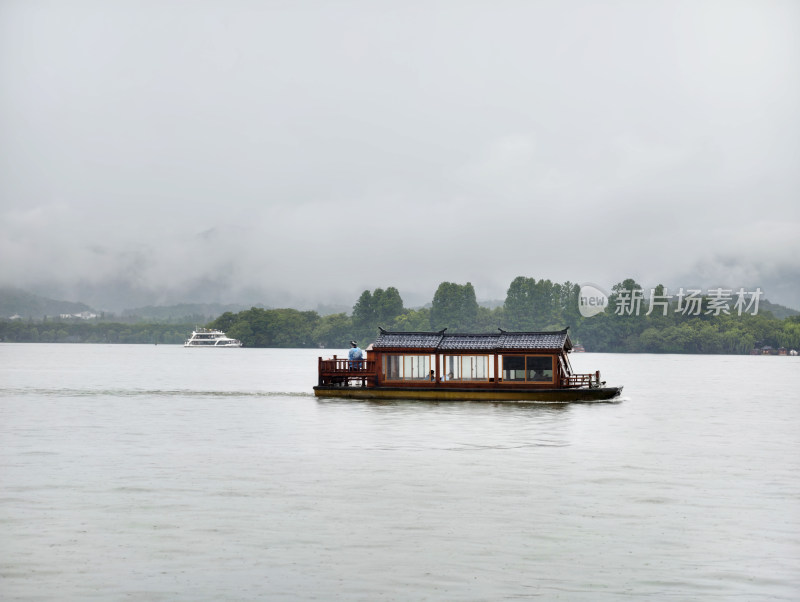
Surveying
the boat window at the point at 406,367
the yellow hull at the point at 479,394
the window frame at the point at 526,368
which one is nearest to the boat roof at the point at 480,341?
the window frame at the point at 526,368

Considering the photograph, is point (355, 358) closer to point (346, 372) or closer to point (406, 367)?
point (346, 372)

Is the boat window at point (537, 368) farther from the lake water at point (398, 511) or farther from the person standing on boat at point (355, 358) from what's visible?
the person standing on boat at point (355, 358)

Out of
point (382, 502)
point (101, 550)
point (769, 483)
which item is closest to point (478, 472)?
point (382, 502)

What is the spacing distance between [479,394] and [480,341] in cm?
298

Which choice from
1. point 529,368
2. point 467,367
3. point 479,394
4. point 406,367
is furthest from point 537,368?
point 406,367

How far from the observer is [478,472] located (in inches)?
1017

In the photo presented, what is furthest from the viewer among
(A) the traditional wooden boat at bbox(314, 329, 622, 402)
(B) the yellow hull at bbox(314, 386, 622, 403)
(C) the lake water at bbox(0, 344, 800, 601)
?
(A) the traditional wooden boat at bbox(314, 329, 622, 402)

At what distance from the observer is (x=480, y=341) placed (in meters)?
51.3

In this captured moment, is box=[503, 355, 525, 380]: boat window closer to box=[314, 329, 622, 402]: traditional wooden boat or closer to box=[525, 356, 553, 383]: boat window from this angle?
box=[314, 329, 622, 402]: traditional wooden boat

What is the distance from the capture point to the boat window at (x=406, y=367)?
52.7 metres

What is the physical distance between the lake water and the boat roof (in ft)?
27.9

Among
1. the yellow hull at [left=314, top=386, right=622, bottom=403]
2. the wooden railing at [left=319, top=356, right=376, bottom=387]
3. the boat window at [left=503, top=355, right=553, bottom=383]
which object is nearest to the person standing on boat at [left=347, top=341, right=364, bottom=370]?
the wooden railing at [left=319, top=356, right=376, bottom=387]

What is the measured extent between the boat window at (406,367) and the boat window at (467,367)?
118cm

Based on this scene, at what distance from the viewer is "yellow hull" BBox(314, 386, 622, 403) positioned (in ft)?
161
